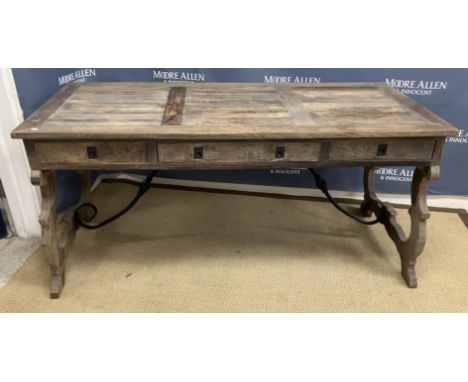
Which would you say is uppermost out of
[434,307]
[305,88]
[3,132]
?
[305,88]

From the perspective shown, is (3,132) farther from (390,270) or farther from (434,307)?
(434,307)

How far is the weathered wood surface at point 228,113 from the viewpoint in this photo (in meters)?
1.53

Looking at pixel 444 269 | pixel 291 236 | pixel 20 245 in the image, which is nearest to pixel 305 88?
pixel 291 236

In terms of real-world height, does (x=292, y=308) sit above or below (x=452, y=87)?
below

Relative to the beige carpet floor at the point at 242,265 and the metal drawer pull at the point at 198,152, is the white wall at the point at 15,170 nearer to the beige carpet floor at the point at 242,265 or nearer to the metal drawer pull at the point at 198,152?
the beige carpet floor at the point at 242,265

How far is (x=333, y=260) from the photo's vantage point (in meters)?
2.09

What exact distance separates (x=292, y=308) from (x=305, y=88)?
106 cm

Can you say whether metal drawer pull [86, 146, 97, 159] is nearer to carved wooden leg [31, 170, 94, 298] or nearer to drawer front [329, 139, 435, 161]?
carved wooden leg [31, 170, 94, 298]

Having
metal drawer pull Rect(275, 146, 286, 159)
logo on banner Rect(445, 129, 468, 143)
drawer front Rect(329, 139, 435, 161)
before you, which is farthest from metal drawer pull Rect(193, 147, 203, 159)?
logo on banner Rect(445, 129, 468, 143)

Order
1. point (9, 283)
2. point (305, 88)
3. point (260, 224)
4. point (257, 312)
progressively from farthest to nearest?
point (260, 224) → point (305, 88) → point (9, 283) → point (257, 312)

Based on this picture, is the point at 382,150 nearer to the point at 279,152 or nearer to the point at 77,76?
the point at 279,152

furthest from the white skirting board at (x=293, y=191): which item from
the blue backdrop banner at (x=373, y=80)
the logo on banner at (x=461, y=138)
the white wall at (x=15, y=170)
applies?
the white wall at (x=15, y=170)

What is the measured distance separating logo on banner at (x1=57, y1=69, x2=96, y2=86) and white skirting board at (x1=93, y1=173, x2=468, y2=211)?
2.32 feet

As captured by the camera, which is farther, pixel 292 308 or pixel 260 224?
pixel 260 224
